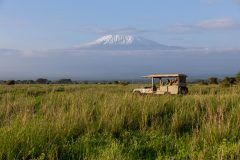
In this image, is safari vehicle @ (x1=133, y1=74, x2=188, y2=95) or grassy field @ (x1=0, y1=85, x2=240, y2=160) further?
safari vehicle @ (x1=133, y1=74, x2=188, y2=95)

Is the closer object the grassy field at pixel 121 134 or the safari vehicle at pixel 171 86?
the grassy field at pixel 121 134

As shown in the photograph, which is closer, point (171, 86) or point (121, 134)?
point (121, 134)

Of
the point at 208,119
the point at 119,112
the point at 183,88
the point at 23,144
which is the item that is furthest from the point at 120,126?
the point at 183,88

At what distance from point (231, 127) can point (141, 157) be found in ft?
7.87

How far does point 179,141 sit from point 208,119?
1367 millimetres

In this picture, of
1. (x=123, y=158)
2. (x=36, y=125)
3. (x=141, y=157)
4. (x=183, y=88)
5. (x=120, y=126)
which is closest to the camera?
(x=123, y=158)

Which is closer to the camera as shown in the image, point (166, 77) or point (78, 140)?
point (78, 140)

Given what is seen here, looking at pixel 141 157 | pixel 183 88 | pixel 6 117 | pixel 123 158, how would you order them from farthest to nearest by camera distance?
pixel 183 88 < pixel 6 117 < pixel 141 157 < pixel 123 158

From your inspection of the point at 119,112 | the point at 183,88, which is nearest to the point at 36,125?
the point at 119,112

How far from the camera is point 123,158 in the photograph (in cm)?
729

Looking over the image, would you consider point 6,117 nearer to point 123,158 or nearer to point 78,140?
point 78,140

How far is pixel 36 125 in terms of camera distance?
8758 millimetres

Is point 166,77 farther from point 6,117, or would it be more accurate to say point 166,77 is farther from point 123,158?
point 123,158

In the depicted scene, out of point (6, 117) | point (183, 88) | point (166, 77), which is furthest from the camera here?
point (166, 77)
